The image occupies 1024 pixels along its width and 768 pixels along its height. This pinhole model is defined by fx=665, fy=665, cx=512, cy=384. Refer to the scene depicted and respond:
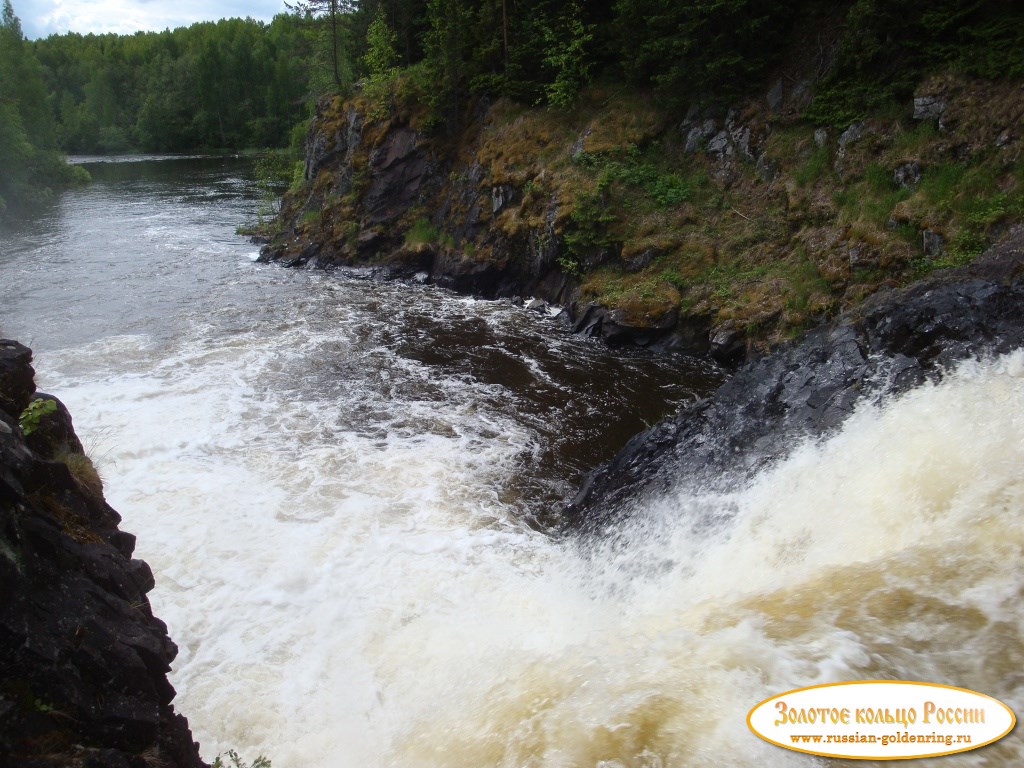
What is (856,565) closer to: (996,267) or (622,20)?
(996,267)

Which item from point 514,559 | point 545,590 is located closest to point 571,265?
point 514,559

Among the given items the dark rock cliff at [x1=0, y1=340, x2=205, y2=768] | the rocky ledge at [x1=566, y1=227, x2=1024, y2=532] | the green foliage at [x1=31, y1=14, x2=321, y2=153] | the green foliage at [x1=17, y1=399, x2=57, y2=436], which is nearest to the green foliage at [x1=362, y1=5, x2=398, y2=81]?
the rocky ledge at [x1=566, y1=227, x2=1024, y2=532]


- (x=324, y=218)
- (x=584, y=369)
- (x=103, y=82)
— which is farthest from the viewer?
(x=103, y=82)

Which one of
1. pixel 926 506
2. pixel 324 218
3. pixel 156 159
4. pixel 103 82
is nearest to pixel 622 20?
pixel 324 218

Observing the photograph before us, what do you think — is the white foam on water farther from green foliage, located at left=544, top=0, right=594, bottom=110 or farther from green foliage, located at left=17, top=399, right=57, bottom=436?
green foliage, located at left=544, top=0, right=594, bottom=110

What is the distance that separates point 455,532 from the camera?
30.6 ft

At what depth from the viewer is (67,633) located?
4.52 metres

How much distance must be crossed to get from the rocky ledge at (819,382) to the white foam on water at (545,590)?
427mm

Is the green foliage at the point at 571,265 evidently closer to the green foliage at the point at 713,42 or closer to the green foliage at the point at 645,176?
the green foliage at the point at 645,176

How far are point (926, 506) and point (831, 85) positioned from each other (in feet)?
43.9

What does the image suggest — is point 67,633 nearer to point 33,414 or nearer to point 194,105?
point 33,414
